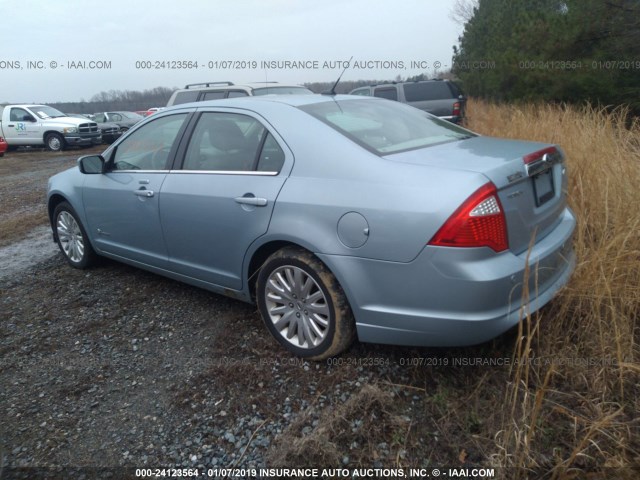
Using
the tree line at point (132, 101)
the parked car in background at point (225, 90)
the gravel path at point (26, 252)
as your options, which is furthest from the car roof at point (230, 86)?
the tree line at point (132, 101)

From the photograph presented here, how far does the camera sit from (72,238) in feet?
16.7

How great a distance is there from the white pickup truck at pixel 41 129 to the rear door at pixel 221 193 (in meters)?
17.1

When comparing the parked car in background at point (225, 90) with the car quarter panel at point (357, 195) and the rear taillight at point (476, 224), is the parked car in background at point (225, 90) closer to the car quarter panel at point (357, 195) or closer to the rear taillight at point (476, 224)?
the car quarter panel at point (357, 195)

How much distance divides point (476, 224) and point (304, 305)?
1.16 meters

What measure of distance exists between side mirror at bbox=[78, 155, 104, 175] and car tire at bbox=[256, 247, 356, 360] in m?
2.08

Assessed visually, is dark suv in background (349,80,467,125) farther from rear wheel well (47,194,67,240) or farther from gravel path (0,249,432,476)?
gravel path (0,249,432,476)

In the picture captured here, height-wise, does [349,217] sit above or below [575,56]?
below

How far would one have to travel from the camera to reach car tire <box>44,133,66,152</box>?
18672 mm

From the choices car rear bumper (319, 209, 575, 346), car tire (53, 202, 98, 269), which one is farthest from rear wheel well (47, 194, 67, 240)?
car rear bumper (319, 209, 575, 346)

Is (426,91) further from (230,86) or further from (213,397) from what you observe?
(213,397)

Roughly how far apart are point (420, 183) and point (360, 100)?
145 cm

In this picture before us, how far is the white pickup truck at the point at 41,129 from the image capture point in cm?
1853

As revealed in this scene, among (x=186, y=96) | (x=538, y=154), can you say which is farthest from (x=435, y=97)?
(x=538, y=154)

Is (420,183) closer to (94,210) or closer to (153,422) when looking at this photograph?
(153,422)
